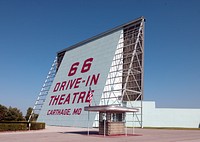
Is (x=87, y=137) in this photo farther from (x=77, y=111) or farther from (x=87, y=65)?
(x=87, y=65)

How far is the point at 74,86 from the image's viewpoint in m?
42.1

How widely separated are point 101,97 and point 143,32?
11.0m

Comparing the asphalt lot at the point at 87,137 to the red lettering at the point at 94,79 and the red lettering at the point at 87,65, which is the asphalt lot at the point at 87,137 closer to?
the red lettering at the point at 94,79

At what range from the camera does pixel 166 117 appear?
40.2 m

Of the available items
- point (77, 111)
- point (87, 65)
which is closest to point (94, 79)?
point (87, 65)

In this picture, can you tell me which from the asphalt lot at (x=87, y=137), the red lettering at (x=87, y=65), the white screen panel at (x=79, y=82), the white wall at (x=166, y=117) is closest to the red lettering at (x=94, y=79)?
the white screen panel at (x=79, y=82)

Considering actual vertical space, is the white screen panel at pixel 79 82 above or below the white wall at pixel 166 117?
above

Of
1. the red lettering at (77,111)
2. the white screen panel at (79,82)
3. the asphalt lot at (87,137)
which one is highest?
the white screen panel at (79,82)

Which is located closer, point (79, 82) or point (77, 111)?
point (77, 111)

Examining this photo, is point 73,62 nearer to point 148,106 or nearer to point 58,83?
point 58,83

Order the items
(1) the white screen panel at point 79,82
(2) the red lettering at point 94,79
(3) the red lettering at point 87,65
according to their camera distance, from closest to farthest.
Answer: (1) the white screen panel at point 79,82 → (2) the red lettering at point 94,79 → (3) the red lettering at point 87,65

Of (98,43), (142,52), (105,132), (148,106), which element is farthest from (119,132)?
(98,43)

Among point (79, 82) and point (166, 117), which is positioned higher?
point (79, 82)

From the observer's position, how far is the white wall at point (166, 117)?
39.8 meters
